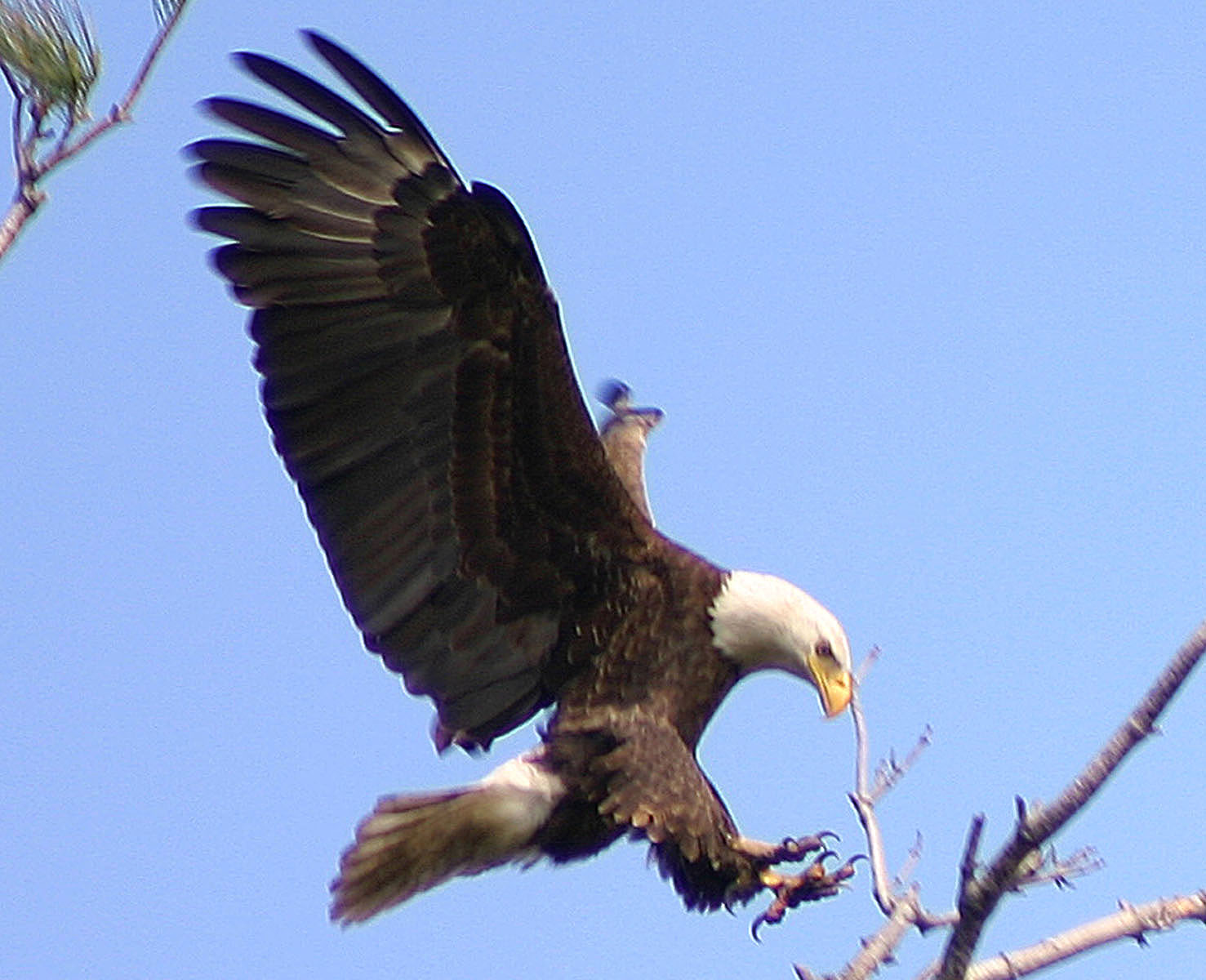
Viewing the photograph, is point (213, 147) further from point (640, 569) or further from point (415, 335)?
point (640, 569)

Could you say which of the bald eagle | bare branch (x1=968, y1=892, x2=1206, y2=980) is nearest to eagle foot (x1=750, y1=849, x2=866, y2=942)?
the bald eagle

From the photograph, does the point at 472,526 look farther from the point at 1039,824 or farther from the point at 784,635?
the point at 1039,824

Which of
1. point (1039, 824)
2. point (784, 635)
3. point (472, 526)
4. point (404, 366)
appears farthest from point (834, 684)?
point (1039, 824)

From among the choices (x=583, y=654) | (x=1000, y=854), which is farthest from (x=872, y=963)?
(x=583, y=654)

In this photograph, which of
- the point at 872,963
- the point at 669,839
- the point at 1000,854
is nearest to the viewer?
the point at 1000,854

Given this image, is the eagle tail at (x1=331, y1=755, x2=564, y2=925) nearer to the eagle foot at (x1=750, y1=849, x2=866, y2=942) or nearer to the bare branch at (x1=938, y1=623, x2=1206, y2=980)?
the eagle foot at (x1=750, y1=849, x2=866, y2=942)

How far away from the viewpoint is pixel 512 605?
440 cm

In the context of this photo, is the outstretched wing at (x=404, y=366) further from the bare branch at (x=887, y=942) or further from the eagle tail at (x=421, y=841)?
the bare branch at (x=887, y=942)

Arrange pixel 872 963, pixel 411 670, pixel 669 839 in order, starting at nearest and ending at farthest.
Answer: pixel 872 963
pixel 669 839
pixel 411 670

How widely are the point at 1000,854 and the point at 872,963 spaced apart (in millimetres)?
415

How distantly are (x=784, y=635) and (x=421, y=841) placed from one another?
84 cm

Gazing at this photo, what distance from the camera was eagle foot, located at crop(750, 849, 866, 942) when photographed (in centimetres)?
412

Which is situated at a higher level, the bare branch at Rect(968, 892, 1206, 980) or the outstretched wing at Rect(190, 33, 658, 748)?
the outstretched wing at Rect(190, 33, 658, 748)

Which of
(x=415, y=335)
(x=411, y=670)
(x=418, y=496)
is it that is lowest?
(x=411, y=670)
